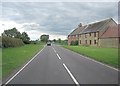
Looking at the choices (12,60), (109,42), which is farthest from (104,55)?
(109,42)

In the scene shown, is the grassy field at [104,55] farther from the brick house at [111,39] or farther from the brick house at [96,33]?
the brick house at [96,33]

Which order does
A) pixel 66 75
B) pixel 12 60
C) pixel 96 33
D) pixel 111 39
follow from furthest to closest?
1. pixel 96 33
2. pixel 111 39
3. pixel 12 60
4. pixel 66 75

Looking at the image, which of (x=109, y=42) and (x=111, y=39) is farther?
(x=109, y=42)

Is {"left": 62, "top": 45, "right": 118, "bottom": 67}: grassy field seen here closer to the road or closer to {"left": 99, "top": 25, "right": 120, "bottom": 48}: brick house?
the road

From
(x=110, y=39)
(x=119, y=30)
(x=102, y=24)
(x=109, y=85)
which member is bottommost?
(x=109, y=85)

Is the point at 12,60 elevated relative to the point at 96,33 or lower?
lower

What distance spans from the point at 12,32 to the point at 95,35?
7188 cm

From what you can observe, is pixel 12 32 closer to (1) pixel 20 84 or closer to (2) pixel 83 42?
(2) pixel 83 42

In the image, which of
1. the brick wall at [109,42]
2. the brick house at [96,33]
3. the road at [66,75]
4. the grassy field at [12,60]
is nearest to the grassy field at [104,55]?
the road at [66,75]

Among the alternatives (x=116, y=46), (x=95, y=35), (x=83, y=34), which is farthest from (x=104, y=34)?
(x=83, y=34)

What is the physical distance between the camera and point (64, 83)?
501cm

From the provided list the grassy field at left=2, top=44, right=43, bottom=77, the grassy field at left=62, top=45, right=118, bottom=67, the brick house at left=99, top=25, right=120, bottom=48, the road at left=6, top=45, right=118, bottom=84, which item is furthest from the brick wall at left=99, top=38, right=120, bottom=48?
the road at left=6, top=45, right=118, bottom=84

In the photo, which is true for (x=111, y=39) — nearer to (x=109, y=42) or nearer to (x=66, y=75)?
(x=109, y=42)

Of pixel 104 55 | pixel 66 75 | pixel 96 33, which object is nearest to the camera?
pixel 66 75
